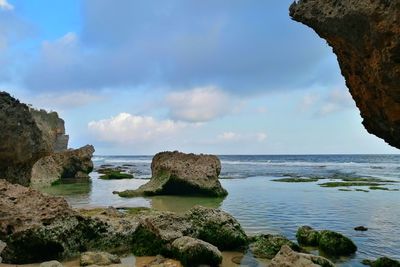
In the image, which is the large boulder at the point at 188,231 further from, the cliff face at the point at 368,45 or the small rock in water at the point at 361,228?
the cliff face at the point at 368,45

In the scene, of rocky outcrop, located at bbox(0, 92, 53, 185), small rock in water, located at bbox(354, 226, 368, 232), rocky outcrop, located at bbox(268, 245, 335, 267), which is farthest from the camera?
small rock in water, located at bbox(354, 226, 368, 232)

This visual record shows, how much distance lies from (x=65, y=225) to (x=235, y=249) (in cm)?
521

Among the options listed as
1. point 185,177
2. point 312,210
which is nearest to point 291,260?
point 312,210

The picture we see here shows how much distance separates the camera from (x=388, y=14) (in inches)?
309

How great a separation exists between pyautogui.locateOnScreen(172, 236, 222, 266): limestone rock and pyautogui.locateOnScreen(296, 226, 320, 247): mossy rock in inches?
146

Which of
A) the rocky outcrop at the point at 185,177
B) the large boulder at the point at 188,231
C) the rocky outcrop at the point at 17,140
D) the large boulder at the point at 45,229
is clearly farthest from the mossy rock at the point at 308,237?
the rocky outcrop at the point at 185,177

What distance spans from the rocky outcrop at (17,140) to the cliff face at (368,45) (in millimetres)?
9127

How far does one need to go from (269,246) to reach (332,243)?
1.92 metres

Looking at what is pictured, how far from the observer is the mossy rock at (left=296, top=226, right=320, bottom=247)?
1369 centimetres

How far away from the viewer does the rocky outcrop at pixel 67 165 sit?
139 feet

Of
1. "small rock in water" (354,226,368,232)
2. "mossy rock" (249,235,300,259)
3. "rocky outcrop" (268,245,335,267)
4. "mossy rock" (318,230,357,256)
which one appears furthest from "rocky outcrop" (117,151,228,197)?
"rocky outcrop" (268,245,335,267)

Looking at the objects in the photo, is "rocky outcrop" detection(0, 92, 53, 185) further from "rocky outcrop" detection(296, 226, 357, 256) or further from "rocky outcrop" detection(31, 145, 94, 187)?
"rocky outcrop" detection(31, 145, 94, 187)

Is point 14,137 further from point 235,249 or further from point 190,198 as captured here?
point 190,198

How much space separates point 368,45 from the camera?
891cm
